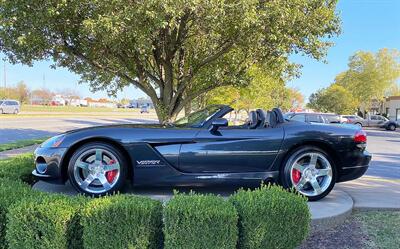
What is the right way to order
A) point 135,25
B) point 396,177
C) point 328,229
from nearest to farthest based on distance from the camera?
point 328,229
point 135,25
point 396,177

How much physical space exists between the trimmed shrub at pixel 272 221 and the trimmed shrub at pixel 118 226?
779mm

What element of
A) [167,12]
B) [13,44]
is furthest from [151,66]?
[167,12]

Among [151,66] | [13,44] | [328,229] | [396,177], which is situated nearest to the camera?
[328,229]

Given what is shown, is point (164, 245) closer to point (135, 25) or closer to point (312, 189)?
point (312, 189)

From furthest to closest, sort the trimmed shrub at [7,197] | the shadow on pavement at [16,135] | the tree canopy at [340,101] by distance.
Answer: the tree canopy at [340,101], the shadow on pavement at [16,135], the trimmed shrub at [7,197]

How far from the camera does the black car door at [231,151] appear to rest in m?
4.62

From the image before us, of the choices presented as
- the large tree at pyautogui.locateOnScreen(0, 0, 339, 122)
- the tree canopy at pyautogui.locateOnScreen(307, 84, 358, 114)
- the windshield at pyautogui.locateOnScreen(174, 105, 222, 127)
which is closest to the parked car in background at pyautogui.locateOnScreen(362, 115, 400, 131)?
the tree canopy at pyautogui.locateOnScreen(307, 84, 358, 114)

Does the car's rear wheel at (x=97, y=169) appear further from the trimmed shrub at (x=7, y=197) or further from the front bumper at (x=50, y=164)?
the trimmed shrub at (x=7, y=197)

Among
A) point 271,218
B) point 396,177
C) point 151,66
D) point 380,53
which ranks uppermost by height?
point 380,53

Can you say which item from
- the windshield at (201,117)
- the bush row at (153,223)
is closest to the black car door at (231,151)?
the windshield at (201,117)

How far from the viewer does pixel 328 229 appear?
13.4ft

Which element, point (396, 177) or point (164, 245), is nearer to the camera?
point (164, 245)

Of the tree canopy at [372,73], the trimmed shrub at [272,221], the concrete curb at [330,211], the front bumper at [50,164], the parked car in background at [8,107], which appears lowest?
the concrete curb at [330,211]

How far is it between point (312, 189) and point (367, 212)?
0.71m
